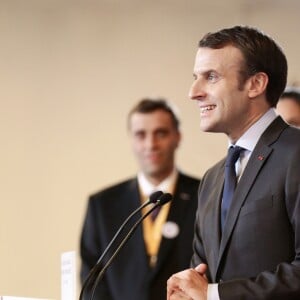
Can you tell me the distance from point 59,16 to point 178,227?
1.65 m

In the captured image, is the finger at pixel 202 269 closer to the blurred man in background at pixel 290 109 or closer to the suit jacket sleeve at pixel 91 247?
the blurred man in background at pixel 290 109

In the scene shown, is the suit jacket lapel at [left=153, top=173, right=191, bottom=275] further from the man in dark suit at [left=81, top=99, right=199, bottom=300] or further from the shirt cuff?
the shirt cuff

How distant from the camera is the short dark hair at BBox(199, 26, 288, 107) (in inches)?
92.3

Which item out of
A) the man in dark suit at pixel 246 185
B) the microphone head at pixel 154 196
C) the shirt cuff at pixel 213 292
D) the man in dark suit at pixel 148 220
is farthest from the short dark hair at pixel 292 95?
the shirt cuff at pixel 213 292

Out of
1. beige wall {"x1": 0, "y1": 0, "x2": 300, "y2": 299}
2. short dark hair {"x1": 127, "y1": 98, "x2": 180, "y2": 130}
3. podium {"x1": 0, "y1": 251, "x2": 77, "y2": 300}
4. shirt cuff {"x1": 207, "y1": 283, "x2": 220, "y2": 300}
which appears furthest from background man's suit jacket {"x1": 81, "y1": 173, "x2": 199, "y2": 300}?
shirt cuff {"x1": 207, "y1": 283, "x2": 220, "y2": 300}

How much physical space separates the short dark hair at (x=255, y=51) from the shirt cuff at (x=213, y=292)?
2.07 feet

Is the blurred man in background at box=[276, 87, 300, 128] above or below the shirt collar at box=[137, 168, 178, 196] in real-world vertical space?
above

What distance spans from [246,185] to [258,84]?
1.13 ft

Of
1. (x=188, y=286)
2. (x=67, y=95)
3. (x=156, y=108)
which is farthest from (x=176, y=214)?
(x=188, y=286)

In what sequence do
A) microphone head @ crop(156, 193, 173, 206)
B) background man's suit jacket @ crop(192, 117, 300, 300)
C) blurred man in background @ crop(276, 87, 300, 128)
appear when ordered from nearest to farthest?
background man's suit jacket @ crop(192, 117, 300, 300), microphone head @ crop(156, 193, 173, 206), blurred man in background @ crop(276, 87, 300, 128)

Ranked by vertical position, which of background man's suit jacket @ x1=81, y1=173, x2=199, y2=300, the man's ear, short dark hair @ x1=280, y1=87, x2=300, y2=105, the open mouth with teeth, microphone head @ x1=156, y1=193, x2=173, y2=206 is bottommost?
background man's suit jacket @ x1=81, y1=173, x2=199, y2=300

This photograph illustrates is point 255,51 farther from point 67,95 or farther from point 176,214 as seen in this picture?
point 67,95

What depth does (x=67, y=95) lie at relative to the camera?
15.2 feet

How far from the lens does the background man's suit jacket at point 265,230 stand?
80.3 inches
